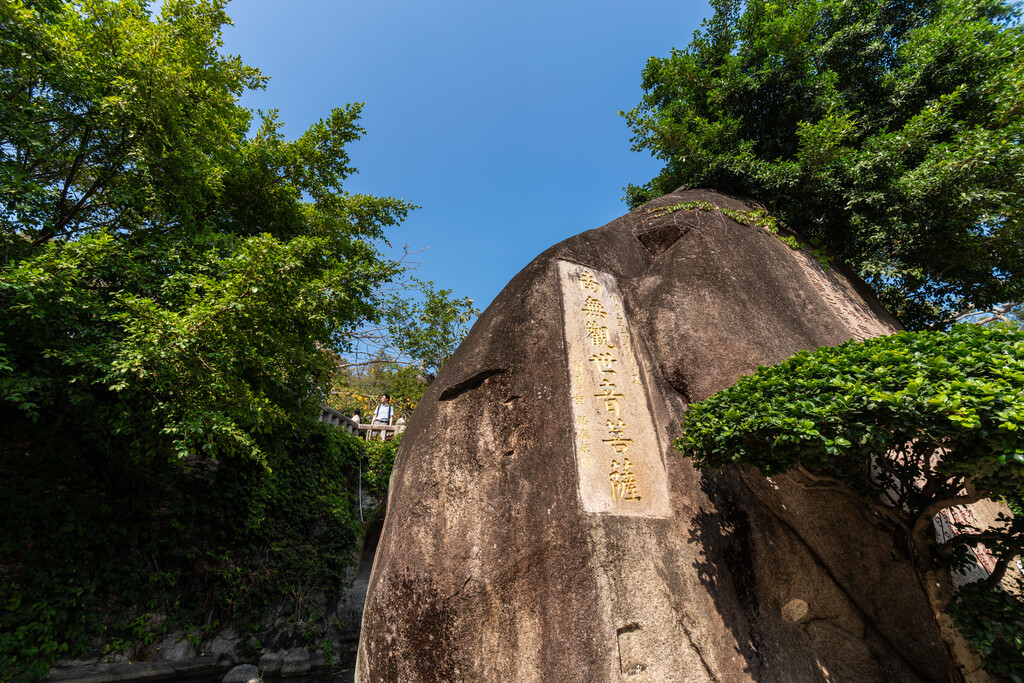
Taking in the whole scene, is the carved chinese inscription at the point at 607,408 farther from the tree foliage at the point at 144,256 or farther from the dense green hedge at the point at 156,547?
the dense green hedge at the point at 156,547

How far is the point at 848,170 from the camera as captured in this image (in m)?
6.73

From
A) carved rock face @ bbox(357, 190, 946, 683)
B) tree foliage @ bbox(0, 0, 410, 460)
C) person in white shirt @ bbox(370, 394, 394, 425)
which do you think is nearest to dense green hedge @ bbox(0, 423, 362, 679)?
tree foliage @ bbox(0, 0, 410, 460)

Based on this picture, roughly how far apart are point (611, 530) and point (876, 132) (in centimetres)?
922

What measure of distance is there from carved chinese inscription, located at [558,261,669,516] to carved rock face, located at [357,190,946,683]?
18 millimetres

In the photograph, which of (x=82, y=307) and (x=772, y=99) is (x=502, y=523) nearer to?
(x=82, y=307)

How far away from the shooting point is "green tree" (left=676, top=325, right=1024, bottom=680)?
2527mm

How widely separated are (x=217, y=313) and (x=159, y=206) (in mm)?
2367

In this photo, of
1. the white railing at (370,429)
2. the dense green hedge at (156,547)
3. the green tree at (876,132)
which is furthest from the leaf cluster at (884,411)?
the white railing at (370,429)

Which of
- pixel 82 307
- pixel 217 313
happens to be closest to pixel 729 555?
pixel 217 313

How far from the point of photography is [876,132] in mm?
8156

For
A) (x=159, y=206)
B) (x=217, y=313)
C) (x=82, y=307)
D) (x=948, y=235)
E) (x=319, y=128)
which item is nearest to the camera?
(x=82, y=307)

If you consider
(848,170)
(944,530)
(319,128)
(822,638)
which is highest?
(319,128)

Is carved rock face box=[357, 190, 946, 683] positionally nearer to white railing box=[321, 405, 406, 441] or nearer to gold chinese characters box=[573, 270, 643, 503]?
gold chinese characters box=[573, 270, 643, 503]

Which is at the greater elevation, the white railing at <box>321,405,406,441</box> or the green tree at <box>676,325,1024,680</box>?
the white railing at <box>321,405,406,441</box>
